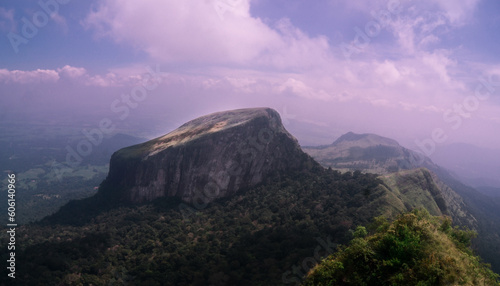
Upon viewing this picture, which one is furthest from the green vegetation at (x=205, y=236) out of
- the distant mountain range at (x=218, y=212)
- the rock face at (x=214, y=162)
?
the rock face at (x=214, y=162)

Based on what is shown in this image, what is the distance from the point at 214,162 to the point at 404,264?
222 ft

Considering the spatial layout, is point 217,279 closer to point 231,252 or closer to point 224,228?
point 231,252

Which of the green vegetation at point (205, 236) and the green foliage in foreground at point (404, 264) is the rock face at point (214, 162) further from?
the green foliage in foreground at point (404, 264)

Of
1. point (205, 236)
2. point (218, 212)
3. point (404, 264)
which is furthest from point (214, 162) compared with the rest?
point (404, 264)

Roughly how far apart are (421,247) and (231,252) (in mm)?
38916

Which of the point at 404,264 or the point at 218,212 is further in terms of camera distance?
the point at 218,212

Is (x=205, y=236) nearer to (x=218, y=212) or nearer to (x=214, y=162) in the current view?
(x=218, y=212)

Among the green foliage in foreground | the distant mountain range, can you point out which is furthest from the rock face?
the green foliage in foreground

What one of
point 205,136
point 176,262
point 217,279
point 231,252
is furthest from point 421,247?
point 205,136

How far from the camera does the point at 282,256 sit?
44.7 meters

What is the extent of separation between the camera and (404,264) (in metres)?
16.7

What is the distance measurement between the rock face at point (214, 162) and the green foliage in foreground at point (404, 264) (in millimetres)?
61598

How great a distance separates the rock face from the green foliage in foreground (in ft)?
202

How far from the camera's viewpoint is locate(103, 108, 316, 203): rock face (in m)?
80.2
